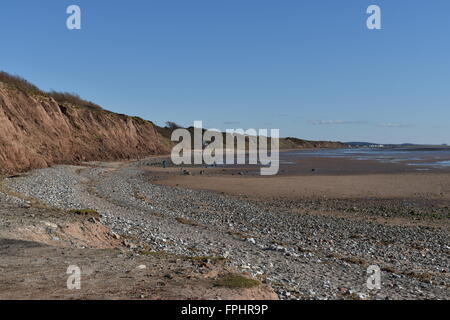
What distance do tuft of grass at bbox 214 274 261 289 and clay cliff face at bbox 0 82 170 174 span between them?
31.8 meters

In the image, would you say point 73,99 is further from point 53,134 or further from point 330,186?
point 330,186

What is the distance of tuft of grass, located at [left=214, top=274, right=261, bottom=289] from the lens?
799cm

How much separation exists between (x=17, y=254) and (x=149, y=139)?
91987mm

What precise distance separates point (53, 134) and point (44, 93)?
17826 mm

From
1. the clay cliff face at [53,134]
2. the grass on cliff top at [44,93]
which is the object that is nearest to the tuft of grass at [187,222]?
the clay cliff face at [53,134]

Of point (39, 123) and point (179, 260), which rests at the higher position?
point (39, 123)

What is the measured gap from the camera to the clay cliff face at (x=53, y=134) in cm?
3722

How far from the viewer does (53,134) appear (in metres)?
52.3

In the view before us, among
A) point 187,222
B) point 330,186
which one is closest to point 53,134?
point 330,186

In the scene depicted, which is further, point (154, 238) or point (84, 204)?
point (84, 204)

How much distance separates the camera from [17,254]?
10.3 m
